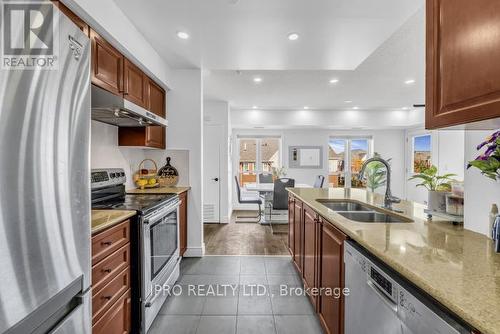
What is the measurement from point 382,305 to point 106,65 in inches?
93.4

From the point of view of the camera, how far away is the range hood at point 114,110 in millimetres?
1777

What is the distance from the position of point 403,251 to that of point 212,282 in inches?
82.8

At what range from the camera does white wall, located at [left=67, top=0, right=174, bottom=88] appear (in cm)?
164

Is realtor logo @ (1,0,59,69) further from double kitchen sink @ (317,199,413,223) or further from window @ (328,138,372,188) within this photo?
window @ (328,138,372,188)

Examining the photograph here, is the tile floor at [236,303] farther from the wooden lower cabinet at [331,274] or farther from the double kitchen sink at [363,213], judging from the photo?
the double kitchen sink at [363,213]

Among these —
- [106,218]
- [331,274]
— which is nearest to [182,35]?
[106,218]

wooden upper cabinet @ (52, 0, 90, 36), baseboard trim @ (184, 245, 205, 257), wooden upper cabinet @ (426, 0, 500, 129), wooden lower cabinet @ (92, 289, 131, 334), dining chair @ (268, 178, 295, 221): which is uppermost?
wooden upper cabinet @ (52, 0, 90, 36)

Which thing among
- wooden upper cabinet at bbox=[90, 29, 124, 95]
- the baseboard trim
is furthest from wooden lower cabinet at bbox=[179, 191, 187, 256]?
wooden upper cabinet at bbox=[90, 29, 124, 95]

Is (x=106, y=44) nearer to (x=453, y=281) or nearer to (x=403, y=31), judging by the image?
(x=453, y=281)

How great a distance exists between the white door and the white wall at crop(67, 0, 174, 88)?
2312 mm

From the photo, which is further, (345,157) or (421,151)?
(345,157)

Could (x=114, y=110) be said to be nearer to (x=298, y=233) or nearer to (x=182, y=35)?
(x=182, y=35)

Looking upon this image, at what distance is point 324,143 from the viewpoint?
22.4 ft

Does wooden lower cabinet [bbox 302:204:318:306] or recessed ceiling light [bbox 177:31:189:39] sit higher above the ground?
recessed ceiling light [bbox 177:31:189:39]
